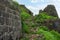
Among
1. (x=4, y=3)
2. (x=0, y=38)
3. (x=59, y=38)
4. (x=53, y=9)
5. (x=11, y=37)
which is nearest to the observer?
(x=0, y=38)

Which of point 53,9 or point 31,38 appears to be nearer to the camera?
point 31,38

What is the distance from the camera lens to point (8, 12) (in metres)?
8.12

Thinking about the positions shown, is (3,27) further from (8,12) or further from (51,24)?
(51,24)

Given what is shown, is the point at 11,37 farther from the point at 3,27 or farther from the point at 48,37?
the point at 48,37

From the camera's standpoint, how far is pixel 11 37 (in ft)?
28.4

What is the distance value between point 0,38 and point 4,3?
1.47m

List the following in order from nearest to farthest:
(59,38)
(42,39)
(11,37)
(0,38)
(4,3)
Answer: (0,38) → (4,3) → (11,37) → (42,39) → (59,38)

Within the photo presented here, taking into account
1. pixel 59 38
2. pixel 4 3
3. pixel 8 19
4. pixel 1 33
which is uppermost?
pixel 4 3

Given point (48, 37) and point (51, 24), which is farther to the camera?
point (51, 24)

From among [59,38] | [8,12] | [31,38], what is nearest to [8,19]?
[8,12]

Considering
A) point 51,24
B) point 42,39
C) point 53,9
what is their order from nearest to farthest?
point 42,39 < point 51,24 < point 53,9

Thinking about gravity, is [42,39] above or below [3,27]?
below

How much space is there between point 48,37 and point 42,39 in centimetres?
62

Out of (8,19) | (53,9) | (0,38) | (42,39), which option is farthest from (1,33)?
(53,9)
